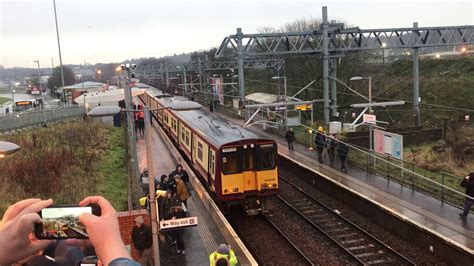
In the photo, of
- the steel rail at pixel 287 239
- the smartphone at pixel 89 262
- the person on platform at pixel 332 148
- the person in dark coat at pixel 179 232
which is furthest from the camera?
the person on platform at pixel 332 148

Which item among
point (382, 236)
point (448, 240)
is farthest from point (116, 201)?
point (448, 240)

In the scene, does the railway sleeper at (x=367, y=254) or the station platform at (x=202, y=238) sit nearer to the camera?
the station platform at (x=202, y=238)

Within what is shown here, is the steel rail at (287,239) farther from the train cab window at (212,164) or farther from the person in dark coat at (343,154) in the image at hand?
the person in dark coat at (343,154)

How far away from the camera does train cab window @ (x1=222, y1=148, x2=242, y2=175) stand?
47.6 ft

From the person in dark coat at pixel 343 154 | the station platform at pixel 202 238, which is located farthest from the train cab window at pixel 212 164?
the person in dark coat at pixel 343 154

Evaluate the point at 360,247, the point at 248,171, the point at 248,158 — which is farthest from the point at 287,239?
the point at 248,158

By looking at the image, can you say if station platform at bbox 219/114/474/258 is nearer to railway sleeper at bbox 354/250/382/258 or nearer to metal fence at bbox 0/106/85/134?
railway sleeper at bbox 354/250/382/258

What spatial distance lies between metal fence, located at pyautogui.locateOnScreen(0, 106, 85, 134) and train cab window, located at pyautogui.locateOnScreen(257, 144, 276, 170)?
1917 centimetres

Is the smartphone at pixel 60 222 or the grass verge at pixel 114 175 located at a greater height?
the smartphone at pixel 60 222

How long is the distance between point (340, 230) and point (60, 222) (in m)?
13.1

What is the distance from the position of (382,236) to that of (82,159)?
12836 mm

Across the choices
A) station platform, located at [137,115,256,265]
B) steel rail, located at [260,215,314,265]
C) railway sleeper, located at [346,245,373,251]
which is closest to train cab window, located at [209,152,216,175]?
station platform, located at [137,115,256,265]

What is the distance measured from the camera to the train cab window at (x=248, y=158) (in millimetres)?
14742

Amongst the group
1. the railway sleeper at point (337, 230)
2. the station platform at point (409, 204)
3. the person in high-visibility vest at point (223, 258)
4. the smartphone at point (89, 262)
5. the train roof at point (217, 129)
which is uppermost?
the smartphone at point (89, 262)
